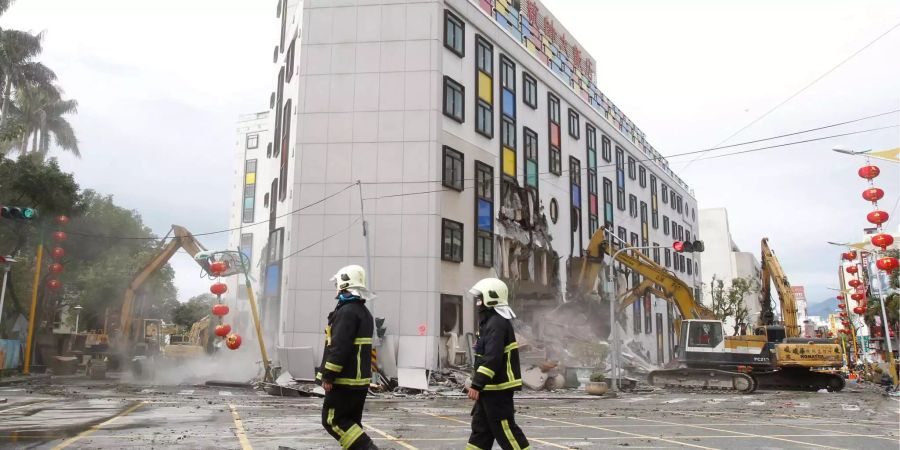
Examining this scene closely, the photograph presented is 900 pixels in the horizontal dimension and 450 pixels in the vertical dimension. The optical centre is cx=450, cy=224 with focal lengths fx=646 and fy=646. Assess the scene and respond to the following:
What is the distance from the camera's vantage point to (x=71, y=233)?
36.5 meters

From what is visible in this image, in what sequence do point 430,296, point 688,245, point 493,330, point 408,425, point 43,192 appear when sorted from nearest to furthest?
point 493,330 → point 408,425 → point 688,245 → point 430,296 → point 43,192

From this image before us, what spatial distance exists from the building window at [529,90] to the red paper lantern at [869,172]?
19.9 metres

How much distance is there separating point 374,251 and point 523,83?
567 inches

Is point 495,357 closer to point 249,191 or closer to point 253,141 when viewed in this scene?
point 249,191

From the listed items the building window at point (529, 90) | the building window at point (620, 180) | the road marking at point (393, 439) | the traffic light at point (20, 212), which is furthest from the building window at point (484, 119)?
the road marking at point (393, 439)

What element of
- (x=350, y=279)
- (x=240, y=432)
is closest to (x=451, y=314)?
(x=240, y=432)

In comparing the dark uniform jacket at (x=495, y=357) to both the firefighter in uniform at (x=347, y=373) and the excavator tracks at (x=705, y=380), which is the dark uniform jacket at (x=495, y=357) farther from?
the excavator tracks at (x=705, y=380)

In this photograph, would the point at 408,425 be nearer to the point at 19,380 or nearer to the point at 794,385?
the point at 19,380

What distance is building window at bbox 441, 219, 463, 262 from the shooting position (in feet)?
→ 88.2

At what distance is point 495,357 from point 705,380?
23.7m

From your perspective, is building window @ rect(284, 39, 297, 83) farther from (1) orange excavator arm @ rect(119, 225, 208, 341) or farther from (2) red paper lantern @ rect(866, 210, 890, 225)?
(2) red paper lantern @ rect(866, 210, 890, 225)

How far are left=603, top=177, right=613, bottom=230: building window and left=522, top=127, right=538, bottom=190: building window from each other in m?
11.7

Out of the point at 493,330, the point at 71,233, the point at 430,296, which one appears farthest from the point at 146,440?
the point at 71,233

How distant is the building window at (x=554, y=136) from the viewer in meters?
37.5
